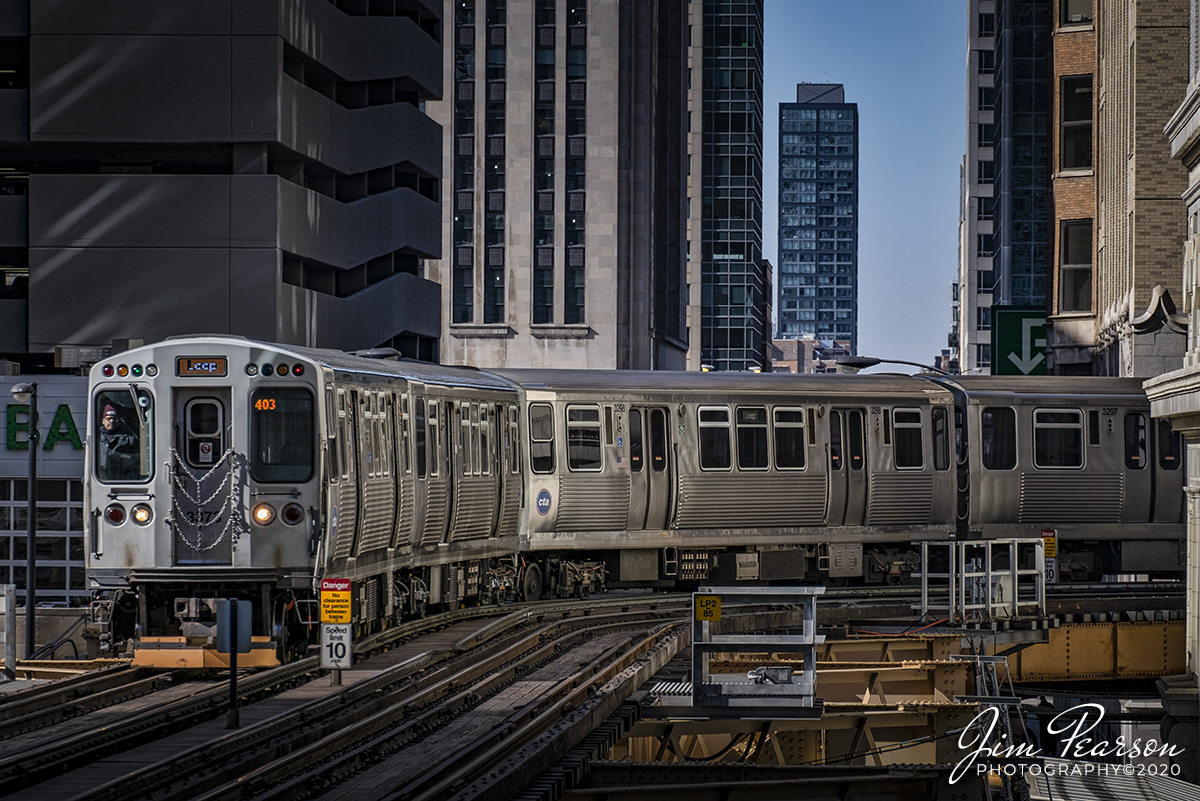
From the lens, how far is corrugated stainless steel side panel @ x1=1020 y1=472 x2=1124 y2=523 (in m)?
27.7

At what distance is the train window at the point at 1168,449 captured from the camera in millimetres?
27922

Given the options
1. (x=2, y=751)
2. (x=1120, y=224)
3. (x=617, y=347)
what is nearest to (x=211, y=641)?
(x=2, y=751)

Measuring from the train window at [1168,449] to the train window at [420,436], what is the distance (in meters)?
13.6

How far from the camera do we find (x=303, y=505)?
17.0 m

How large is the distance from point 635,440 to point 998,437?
6302 mm

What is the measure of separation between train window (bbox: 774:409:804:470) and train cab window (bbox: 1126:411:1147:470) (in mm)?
5746

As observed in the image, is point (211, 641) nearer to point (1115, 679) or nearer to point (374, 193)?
point (1115, 679)

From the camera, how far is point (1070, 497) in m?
27.8

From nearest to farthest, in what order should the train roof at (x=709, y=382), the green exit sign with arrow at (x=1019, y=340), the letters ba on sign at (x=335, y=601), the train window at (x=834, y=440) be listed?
the letters ba on sign at (x=335, y=601) → the train roof at (x=709, y=382) → the train window at (x=834, y=440) → the green exit sign with arrow at (x=1019, y=340)

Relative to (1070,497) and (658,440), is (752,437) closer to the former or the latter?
(658,440)

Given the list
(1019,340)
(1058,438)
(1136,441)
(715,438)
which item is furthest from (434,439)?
(1019,340)

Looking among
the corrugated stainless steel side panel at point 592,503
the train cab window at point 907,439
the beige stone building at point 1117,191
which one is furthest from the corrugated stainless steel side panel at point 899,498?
the beige stone building at point 1117,191

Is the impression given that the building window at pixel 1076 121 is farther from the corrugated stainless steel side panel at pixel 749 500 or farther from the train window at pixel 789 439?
the corrugated stainless steel side panel at pixel 749 500

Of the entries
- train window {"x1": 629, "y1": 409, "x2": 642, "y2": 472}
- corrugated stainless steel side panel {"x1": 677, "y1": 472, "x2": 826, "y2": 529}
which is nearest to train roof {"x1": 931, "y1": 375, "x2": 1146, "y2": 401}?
corrugated stainless steel side panel {"x1": 677, "y1": 472, "x2": 826, "y2": 529}
